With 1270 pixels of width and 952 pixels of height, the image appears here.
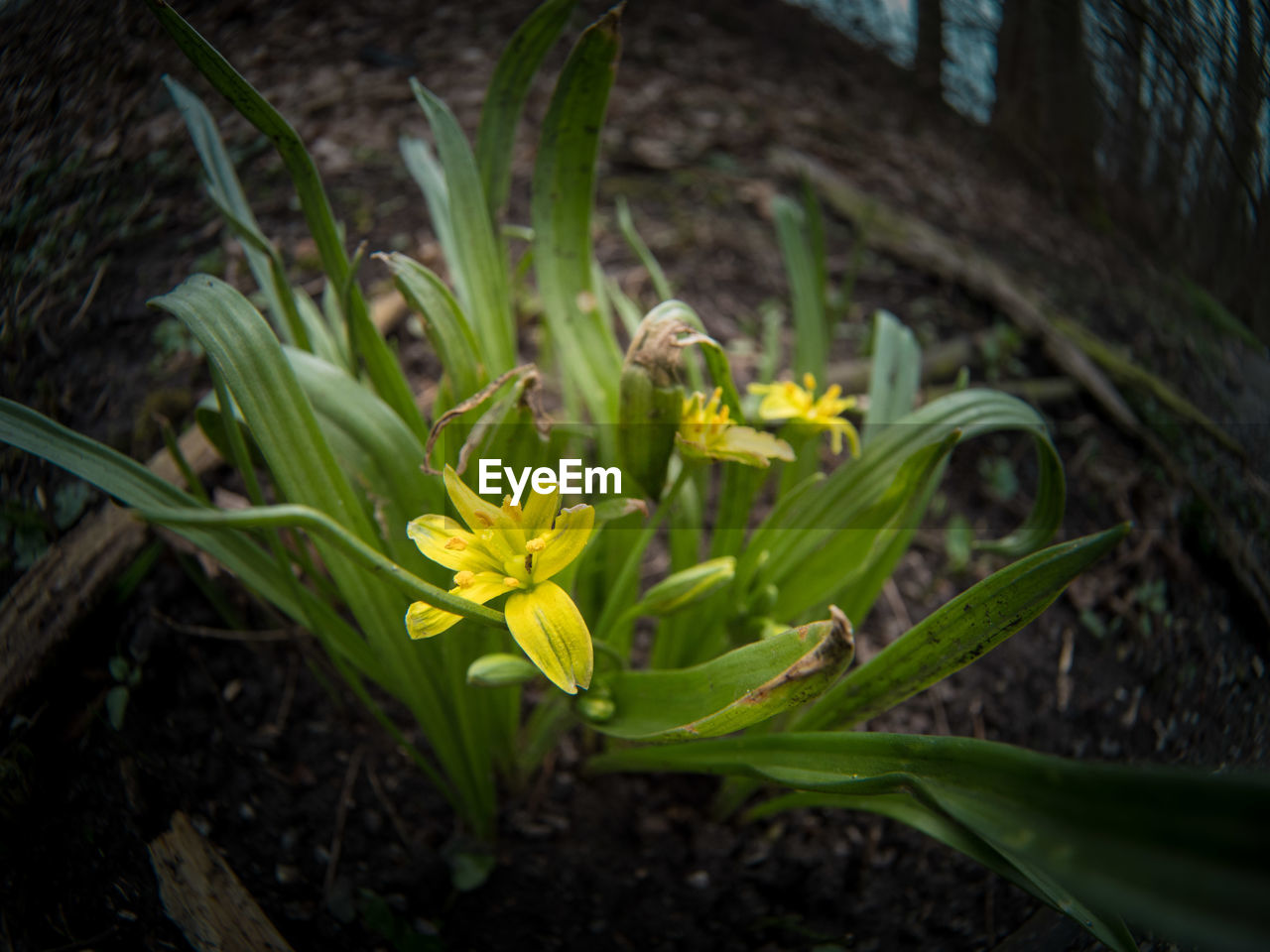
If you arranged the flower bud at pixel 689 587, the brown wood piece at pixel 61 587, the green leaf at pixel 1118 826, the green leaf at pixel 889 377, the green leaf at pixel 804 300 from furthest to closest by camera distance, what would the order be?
1. the green leaf at pixel 804 300
2. the green leaf at pixel 889 377
3. the brown wood piece at pixel 61 587
4. the flower bud at pixel 689 587
5. the green leaf at pixel 1118 826

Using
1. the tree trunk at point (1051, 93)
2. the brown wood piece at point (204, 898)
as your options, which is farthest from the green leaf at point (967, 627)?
the tree trunk at point (1051, 93)

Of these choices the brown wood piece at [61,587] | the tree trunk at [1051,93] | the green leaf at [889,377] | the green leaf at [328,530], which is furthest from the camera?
the tree trunk at [1051,93]

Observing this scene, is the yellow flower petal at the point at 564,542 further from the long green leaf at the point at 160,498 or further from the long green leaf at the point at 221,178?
the long green leaf at the point at 221,178

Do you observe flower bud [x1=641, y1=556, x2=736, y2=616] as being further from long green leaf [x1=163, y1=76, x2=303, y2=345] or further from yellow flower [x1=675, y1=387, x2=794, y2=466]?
long green leaf [x1=163, y1=76, x2=303, y2=345]

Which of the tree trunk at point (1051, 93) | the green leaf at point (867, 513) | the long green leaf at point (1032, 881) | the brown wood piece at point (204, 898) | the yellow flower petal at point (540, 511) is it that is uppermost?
the tree trunk at point (1051, 93)

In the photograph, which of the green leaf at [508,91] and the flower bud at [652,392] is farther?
the green leaf at [508,91]

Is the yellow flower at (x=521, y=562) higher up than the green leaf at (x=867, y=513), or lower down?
higher up

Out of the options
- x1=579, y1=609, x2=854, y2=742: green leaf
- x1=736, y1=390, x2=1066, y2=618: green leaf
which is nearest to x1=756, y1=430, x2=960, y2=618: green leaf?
x1=736, y1=390, x2=1066, y2=618: green leaf

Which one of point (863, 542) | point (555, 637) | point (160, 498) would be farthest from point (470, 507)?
point (863, 542)
